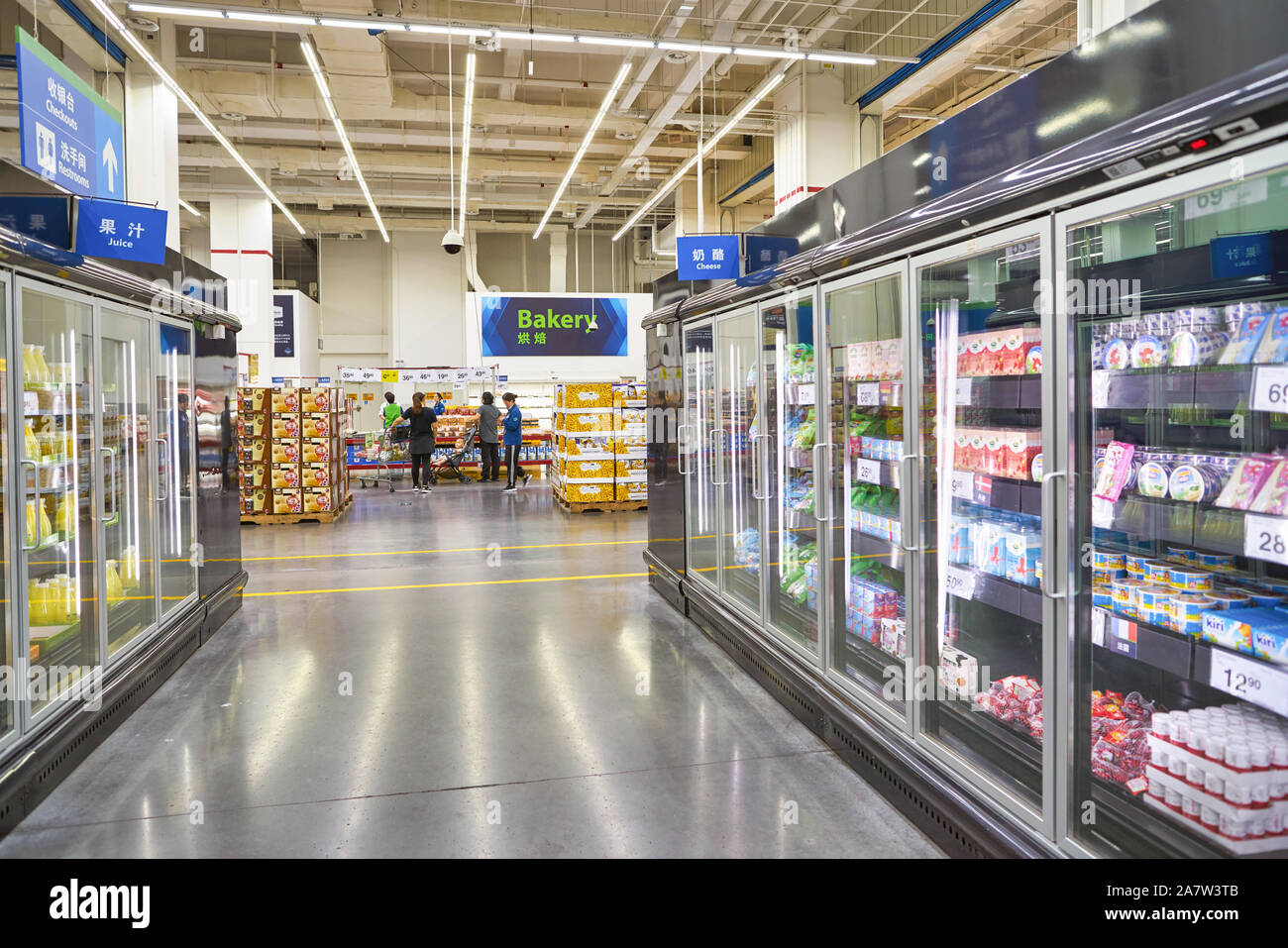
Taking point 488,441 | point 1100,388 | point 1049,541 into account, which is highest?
point 1100,388

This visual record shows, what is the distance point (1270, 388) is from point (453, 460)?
1554cm

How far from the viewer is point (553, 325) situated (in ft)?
67.3

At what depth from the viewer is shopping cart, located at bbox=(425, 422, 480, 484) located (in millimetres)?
16984

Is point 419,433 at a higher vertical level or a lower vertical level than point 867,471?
higher

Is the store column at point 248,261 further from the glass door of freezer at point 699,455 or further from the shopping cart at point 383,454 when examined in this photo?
the glass door of freezer at point 699,455

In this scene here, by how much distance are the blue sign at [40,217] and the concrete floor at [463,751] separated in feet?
7.76

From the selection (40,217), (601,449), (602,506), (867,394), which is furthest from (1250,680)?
(602,506)

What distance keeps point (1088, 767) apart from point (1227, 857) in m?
0.39

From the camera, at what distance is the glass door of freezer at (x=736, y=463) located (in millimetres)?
5914

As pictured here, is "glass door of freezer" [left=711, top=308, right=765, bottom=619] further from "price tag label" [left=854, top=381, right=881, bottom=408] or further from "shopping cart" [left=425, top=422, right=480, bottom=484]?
"shopping cart" [left=425, top=422, right=480, bottom=484]

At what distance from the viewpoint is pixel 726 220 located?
19.5m

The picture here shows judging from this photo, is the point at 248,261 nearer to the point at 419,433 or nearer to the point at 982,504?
the point at 419,433

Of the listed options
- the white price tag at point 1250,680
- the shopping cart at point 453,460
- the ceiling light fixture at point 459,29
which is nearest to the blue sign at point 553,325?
the shopping cart at point 453,460
